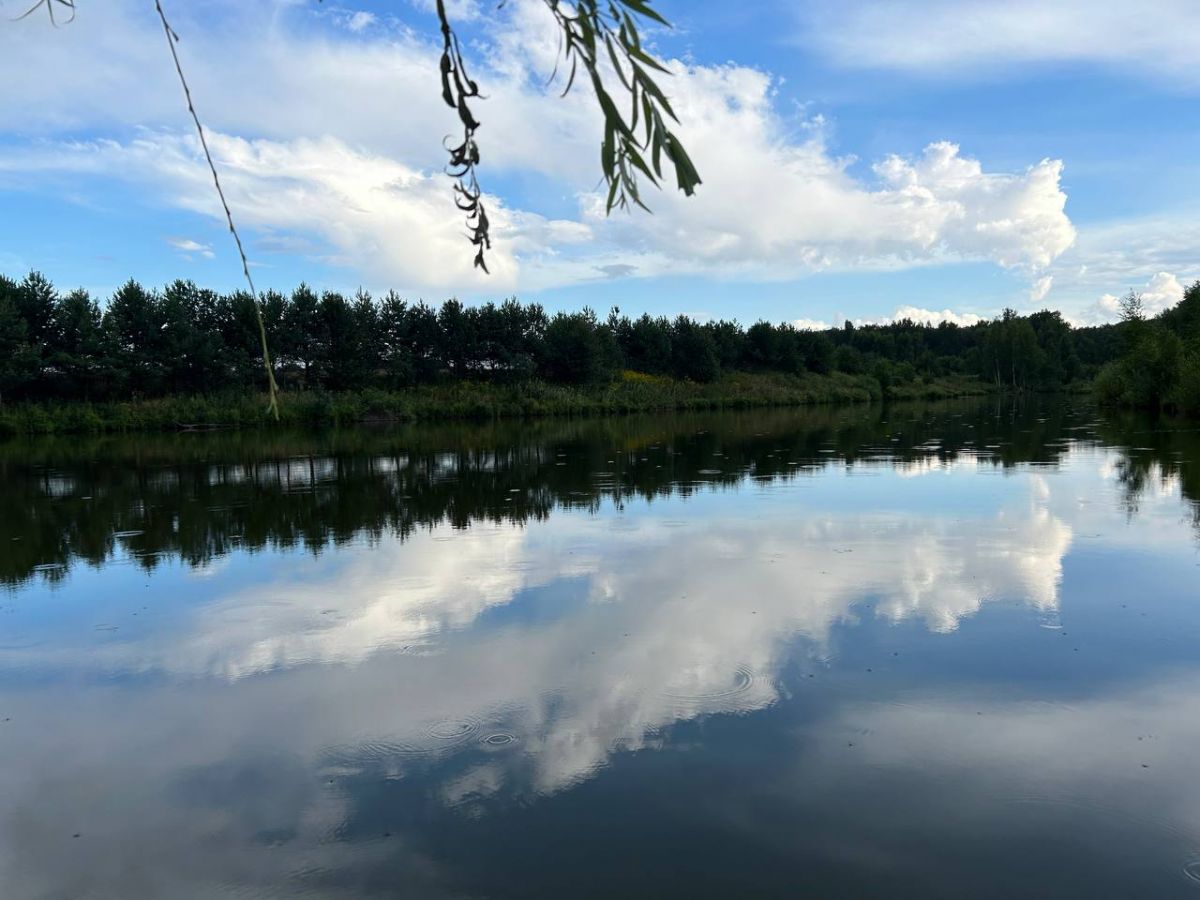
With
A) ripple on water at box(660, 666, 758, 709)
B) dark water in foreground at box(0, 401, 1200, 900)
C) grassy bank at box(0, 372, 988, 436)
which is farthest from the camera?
grassy bank at box(0, 372, 988, 436)

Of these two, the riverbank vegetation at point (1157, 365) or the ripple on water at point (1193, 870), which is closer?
the ripple on water at point (1193, 870)

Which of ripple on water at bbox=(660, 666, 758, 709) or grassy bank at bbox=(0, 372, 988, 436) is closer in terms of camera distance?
ripple on water at bbox=(660, 666, 758, 709)

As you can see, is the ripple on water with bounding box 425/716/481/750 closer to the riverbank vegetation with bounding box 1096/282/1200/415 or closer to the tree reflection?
the tree reflection

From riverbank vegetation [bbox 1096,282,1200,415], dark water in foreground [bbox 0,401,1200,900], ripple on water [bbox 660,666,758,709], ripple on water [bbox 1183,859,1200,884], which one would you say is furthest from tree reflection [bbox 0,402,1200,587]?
ripple on water [bbox 1183,859,1200,884]

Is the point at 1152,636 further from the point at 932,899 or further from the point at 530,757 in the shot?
the point at 530,757

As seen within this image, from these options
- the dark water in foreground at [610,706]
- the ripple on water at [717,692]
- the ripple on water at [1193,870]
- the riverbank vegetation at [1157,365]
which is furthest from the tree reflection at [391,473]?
the ripple on water at [1193,870]

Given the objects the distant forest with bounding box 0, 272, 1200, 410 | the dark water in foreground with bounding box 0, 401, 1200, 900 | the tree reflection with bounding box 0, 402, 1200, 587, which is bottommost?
the dark water in foreground with bounding box 0, 401, 1200, 900

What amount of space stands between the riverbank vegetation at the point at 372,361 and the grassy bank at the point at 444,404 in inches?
3.6

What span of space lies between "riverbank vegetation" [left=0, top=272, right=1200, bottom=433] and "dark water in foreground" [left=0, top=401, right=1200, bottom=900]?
27.7 metres

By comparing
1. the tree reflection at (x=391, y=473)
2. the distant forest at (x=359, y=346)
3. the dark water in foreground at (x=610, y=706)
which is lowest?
the dark water in foreground at (x=610, y=706)

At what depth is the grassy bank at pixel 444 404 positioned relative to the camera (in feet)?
111

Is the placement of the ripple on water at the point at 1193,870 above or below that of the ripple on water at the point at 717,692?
below

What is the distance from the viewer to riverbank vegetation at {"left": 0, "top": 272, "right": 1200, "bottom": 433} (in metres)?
34.7

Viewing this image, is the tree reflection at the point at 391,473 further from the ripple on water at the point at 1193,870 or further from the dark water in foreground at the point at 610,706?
the ripple on water at the point at 1193,870
